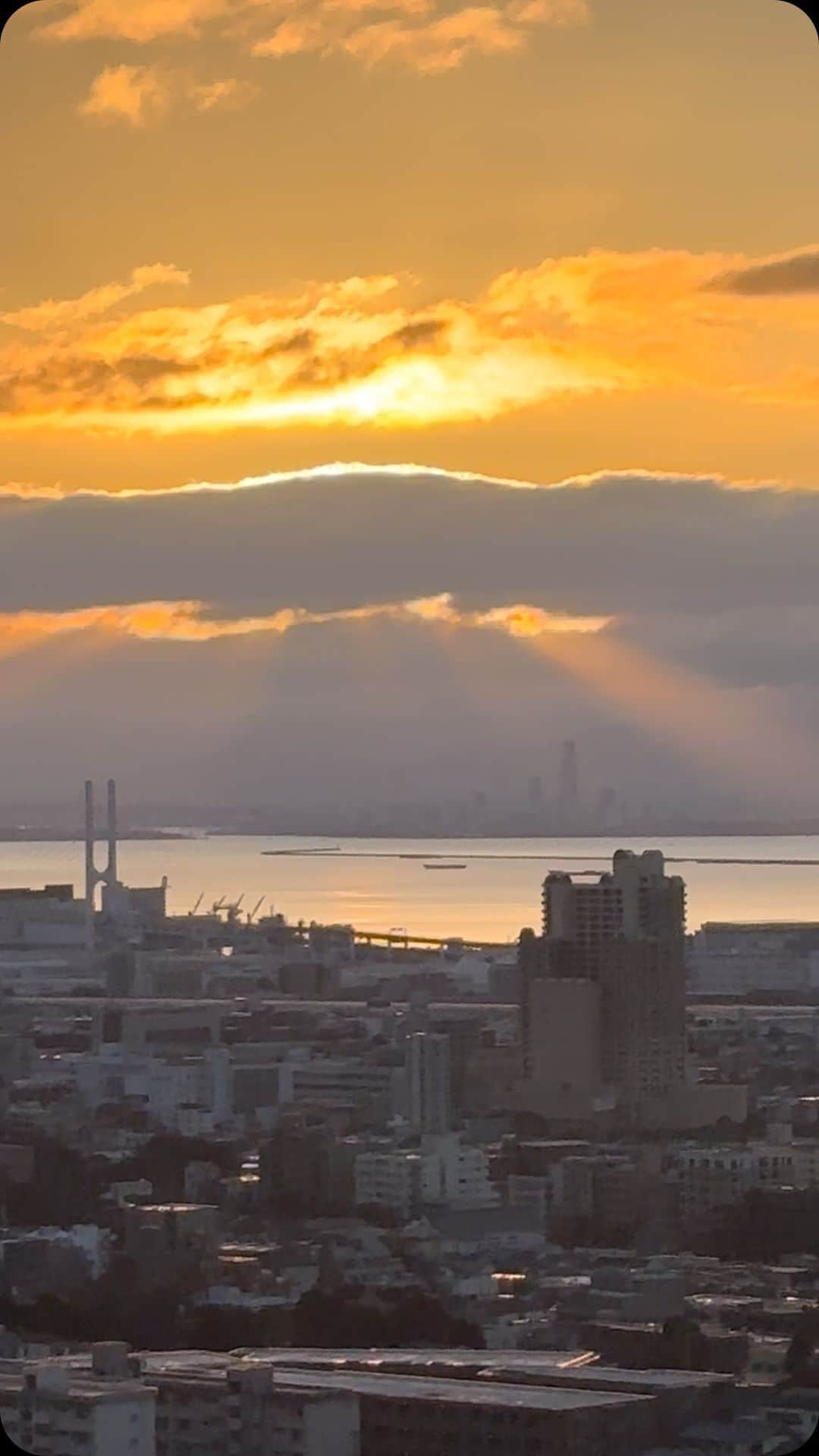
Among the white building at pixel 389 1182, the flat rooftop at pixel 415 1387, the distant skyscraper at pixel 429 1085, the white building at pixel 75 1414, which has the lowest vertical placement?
the flat rooftop at pixel 415 1387

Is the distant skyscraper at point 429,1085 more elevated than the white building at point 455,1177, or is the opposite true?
the distant skyscraper at point 429,1085

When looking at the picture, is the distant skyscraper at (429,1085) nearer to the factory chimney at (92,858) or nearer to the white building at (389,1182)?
the white building at (389,1182)

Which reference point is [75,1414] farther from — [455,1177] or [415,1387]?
[455,1177]

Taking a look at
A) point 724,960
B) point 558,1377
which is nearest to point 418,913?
point 724,960

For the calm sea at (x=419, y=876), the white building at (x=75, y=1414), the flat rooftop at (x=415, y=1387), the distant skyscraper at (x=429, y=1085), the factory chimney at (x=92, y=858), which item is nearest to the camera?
the white building at (x=75, y=1414)

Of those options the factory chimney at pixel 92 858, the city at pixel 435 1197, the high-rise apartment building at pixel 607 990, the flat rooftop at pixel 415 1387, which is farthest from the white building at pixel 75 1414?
the factory chimney at pixel 92 858
